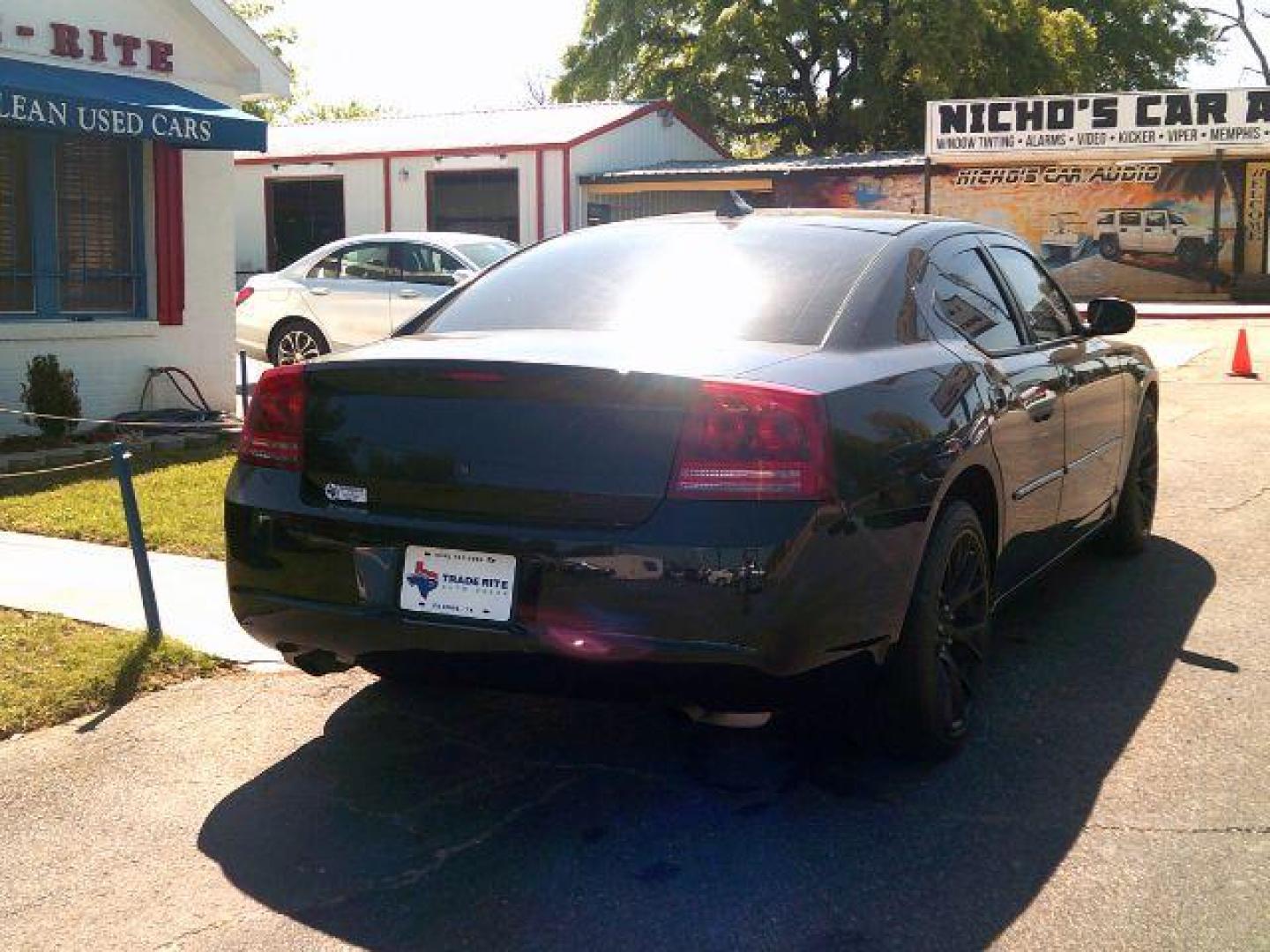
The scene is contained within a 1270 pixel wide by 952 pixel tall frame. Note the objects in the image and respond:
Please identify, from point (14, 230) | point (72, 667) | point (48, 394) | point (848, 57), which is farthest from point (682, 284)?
point (848, 57)

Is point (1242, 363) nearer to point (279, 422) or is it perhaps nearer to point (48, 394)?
point (48, 394)

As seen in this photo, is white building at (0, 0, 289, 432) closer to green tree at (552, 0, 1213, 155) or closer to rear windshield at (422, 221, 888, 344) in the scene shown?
rear windshield at (422, 221, 888, 344)

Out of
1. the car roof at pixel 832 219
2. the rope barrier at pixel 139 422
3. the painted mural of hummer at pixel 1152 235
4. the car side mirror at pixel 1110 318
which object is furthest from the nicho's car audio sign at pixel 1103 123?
the car roof at pixel 832 219

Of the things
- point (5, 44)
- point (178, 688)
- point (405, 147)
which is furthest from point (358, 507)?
point (405, 147)

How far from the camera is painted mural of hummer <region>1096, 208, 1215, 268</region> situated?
3030 cm

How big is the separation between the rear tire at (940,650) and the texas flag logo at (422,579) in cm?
128

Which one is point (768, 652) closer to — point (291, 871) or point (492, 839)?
point (492, 839)

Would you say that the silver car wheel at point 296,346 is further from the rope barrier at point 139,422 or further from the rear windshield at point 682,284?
the rear windshield at point 682,284

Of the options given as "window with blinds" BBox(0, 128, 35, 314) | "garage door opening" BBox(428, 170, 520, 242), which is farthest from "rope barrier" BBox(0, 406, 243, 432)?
"garage door opening" BBox(428, 170, 520, 242)

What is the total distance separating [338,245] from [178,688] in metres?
9.88

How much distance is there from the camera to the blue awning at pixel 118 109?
9.01 metres

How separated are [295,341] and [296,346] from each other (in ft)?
0.16

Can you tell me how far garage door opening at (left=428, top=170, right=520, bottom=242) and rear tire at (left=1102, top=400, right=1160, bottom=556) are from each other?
24953mm

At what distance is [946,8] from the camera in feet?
120
